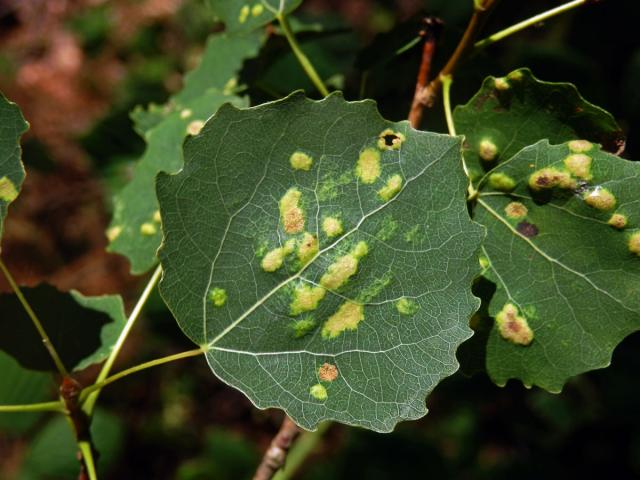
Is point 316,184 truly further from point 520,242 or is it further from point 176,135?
point 176,135

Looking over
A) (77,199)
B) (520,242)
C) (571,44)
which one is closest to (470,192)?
(520,242)

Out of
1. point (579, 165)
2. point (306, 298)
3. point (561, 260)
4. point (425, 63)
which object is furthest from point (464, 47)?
point (306, 298)

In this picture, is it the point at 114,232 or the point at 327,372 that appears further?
the point at 114,232

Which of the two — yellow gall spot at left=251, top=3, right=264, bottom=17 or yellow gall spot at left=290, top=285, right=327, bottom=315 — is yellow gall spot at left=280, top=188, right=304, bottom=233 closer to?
yellow gall spot at left=290, top=285, right=327, bottom=315

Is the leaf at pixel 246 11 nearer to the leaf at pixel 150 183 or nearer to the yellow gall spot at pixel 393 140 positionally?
the leaf at pixel 150 183

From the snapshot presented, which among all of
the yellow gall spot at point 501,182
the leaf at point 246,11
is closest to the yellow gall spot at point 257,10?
the leaf at point 246,11

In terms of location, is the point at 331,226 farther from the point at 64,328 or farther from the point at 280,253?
the point at 64,328
